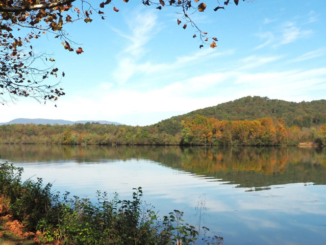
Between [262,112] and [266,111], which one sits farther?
[266,111]

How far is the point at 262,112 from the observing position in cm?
14525

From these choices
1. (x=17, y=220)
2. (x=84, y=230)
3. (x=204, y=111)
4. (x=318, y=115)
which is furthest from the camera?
(x=204, y=111)

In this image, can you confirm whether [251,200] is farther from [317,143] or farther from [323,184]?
[317,143]

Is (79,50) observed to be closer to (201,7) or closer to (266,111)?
(201,7)

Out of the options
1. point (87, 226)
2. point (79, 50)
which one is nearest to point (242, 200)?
point (87, 226)

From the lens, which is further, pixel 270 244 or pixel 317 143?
pixel 317 143

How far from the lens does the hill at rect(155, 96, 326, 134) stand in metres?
127

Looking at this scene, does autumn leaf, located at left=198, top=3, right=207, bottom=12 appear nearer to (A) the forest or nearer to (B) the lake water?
(B) the lake water

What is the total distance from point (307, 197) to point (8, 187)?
1467cm

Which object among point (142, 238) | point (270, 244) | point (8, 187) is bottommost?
point (270, 244)

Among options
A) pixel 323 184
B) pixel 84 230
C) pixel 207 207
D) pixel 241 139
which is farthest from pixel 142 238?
pixel 241 139

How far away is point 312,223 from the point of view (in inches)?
456

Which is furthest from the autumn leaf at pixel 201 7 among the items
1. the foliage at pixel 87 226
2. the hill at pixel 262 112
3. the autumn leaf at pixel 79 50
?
the hill at pixel 262 112

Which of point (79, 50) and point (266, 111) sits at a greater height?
point (266, 111)
